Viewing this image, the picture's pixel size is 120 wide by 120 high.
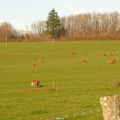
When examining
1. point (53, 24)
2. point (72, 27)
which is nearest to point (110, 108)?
point (53, 24)

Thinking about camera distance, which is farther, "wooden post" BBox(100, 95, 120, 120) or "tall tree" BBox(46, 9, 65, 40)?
"tall tree" BBox(46, 9, 65, 40)

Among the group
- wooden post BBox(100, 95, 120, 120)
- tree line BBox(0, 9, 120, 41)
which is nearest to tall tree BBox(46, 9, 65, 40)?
tree line BBox(0, 9, 120, 41)

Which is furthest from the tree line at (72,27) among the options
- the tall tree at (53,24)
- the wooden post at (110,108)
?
the wooden post at (110,108)

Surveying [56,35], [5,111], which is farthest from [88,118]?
[56,35]

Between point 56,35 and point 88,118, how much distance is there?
136 metres

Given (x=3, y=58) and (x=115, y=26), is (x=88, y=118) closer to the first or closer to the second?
(x=3, y=58)

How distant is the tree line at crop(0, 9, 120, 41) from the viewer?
149m

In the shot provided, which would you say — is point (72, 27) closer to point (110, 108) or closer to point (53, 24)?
point (53, 24)

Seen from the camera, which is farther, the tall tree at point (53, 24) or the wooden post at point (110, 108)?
the tall tree at point (53, 24)

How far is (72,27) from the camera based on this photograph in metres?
169

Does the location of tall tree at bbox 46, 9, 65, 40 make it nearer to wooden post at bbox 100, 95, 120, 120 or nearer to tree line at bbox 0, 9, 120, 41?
tree line at bbox 0, 9, 120, 41

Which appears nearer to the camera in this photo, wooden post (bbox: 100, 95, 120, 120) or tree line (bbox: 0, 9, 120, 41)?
wooden post (bbox: 100, 95, 120, 120)

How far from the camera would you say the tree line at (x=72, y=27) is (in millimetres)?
148875

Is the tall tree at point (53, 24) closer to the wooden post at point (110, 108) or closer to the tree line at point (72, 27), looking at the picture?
the tree line at point (72, 27)
